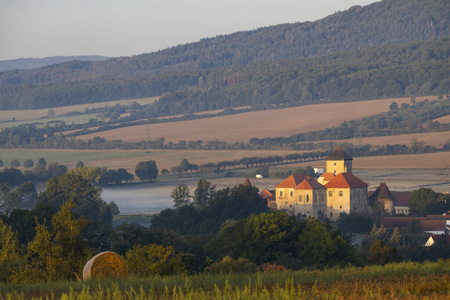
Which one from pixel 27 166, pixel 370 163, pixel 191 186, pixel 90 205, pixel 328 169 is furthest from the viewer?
pixel 27 166

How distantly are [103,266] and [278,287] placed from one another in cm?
906

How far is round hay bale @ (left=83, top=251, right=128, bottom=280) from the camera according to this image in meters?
29.6

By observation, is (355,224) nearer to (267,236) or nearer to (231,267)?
(267,236)

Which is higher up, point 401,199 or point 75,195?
point 75,195

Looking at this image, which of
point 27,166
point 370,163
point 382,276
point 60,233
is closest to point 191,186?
point 370,163

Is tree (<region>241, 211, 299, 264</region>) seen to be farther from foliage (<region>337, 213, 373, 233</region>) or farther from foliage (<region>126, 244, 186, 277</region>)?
foliage (<region>337, 213, 373, 233</region>)

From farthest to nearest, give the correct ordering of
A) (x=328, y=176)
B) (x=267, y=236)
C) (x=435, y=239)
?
(x=328, y=176)
(x=435, y=239)
(x=267, y=236)

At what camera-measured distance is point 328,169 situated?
140875mm

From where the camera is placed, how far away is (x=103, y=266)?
97.8 ft

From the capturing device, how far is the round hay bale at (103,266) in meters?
29.6

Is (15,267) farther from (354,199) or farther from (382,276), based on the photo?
(354,199)

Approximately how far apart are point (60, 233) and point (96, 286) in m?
11.7

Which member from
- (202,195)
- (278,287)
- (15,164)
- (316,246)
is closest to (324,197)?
(202,195)

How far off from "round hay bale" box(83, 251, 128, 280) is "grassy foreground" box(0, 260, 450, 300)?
9.84ft
